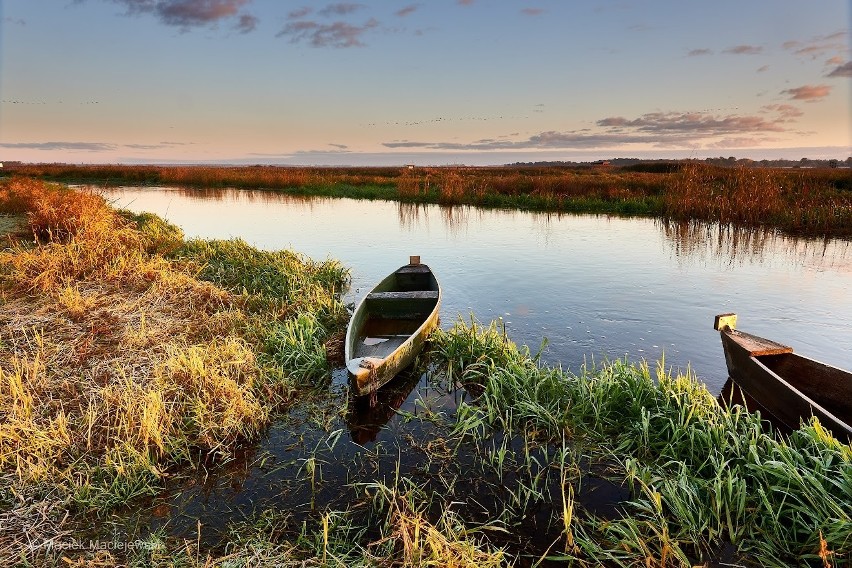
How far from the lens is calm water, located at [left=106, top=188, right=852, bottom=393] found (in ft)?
33.0

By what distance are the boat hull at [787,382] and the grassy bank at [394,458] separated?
1.95ft

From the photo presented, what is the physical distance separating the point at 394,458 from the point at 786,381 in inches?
223

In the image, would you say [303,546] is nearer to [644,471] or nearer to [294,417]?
[294,417]

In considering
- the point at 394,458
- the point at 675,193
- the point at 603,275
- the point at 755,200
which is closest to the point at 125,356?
the point at 394,458

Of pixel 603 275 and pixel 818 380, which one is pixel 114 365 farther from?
pixel 603 275

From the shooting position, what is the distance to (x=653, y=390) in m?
6.54

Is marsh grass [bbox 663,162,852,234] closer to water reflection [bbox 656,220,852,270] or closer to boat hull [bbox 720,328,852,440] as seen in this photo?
water reflection [bbox 656,220,852,270]

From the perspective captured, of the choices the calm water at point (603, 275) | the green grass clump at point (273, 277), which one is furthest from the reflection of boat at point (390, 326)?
the calm water at point (603, 275)

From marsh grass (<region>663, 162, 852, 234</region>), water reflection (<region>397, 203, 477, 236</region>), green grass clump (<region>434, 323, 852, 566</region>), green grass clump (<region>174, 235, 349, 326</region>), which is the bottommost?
green grass clump (<region>434, 323, 852, 566</region>)

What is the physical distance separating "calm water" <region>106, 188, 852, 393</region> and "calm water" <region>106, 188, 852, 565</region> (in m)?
0.06

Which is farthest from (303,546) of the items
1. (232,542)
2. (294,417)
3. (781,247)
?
(781,247)

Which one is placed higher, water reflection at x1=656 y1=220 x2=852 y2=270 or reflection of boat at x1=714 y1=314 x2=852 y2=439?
water reflection at x1=656 y1=220 x2=852 y2=270

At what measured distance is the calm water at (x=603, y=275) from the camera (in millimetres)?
10047

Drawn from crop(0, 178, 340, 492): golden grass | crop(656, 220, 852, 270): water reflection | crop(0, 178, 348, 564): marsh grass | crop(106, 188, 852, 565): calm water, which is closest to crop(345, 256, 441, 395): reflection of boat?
crop(106, 188, 852, 565): calm water
